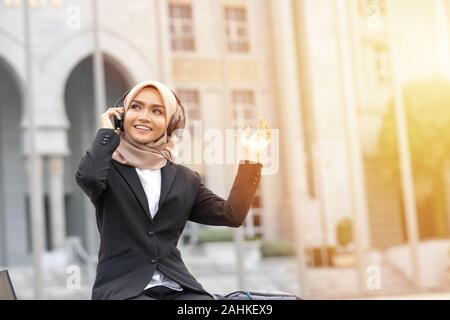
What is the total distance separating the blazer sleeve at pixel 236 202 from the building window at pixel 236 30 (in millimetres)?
5271

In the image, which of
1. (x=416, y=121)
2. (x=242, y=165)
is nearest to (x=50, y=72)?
(x=416, y=121)

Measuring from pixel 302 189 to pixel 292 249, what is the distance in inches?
24.7

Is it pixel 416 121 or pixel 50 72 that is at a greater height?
pixel 50 72

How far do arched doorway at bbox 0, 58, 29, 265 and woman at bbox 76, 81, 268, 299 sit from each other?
4.84 metres

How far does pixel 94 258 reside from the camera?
262 inches

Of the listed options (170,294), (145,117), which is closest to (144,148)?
(145,117)

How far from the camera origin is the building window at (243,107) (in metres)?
7.05

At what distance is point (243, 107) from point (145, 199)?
17.2 feet

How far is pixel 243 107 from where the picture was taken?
23.3 ft

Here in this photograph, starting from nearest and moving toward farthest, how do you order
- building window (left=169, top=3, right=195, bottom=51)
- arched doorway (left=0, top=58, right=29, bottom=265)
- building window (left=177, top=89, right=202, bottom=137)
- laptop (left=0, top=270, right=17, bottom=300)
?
laptop (left=0, top=270, right=17, bottom=300) < arched doorway (left=0, top=58, right=29, bottom=265) < building window (left=177, top=89, right=202, bottom=137) < building window (left=169, top=3, right=195, bottom=51)

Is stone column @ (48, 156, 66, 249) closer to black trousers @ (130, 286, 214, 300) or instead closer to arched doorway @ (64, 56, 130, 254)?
arched doorway @ (64, 56, 130, 254)

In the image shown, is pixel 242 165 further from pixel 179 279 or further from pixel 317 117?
pixel 317 117

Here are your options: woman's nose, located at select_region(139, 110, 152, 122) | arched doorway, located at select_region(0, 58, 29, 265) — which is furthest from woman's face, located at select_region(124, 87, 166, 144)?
arched doorway, located at select_region(0, 58, 29, 265)

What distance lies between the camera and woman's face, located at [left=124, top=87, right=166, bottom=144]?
1968mm
